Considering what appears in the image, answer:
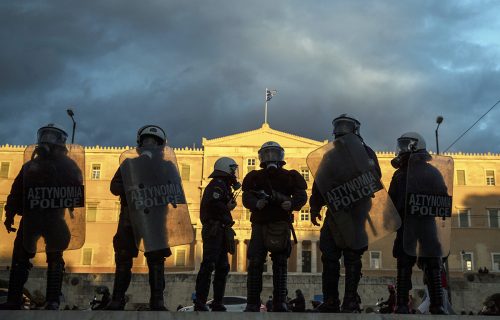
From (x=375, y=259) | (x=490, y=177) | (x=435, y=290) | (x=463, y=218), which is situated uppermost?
(x=490, y=177)

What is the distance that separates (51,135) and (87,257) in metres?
45.4

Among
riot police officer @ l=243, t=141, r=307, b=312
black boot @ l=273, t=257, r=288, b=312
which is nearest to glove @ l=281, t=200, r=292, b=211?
riot police officer @ l=243, t=141, r=307, b=312

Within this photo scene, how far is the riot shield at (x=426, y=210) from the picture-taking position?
7.45 meters

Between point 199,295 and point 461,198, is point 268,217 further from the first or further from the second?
point 461,198

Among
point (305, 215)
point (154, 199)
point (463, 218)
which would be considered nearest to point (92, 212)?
point (305, 215)

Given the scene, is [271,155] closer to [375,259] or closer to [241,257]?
[241,257]

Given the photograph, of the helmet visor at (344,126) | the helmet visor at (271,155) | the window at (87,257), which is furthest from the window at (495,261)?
the helmet visor at (271,155)

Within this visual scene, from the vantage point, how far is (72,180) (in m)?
7.50

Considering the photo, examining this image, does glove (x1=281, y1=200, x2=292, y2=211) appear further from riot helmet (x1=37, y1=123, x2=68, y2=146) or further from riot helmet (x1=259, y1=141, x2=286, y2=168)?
riot helmet (x1=37, y1=123, x2=68, y2=146)

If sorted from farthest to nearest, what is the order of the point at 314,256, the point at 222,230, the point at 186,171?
the point at 186,171, the point at 314,256, the point at 222,230

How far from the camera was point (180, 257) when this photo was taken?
49625 mm

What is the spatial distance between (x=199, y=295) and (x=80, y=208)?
196 cm

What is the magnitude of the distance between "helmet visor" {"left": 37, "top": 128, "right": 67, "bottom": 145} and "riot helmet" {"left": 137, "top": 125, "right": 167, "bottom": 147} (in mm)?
1047

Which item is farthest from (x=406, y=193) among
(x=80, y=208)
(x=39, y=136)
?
(x=39, y=136)
